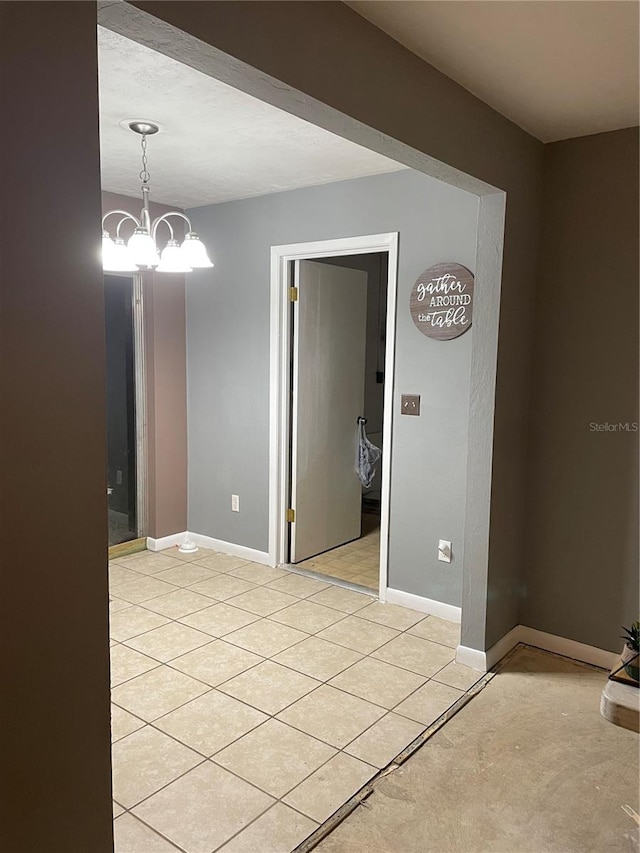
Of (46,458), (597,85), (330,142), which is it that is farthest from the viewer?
(330,142)

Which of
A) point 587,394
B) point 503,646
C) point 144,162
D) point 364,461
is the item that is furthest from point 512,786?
point 144,162

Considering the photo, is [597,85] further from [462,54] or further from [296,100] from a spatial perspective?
[296,100]

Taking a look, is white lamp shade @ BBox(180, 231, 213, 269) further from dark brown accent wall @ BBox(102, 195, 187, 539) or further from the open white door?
dark brown accent wall @ BBox(102, 195, 187, 539)

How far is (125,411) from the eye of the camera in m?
4.64

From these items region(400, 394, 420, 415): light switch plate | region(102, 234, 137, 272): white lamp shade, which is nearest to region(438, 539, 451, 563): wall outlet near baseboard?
region(400, 394, 420, 415): light switch plate

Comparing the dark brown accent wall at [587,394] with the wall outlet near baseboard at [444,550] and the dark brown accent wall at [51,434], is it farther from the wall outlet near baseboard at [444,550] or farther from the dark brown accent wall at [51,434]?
the dark brown accent wall at [51,434]

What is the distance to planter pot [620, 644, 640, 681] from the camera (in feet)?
8.39

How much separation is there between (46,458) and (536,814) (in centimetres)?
189

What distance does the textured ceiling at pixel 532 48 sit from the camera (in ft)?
5.96

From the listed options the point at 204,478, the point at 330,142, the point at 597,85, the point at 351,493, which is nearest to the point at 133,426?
the point at 204,478

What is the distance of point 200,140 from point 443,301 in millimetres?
Result: 1434

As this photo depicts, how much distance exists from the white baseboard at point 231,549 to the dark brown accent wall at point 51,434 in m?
3.14

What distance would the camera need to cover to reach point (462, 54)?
209cm

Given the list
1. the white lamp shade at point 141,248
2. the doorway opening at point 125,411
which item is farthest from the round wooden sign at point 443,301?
the doorway opening at point 125,411
